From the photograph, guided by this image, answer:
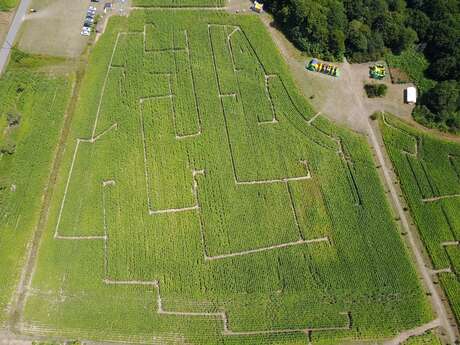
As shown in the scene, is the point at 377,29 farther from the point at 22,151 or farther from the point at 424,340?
the point at 22,151

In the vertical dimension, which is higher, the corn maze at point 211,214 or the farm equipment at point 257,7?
the farm equipment at point 257,7

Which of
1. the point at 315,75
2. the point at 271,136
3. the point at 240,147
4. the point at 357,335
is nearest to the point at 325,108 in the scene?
the point at 315,75

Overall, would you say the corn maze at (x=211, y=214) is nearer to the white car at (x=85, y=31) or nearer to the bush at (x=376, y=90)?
the white car at (x=85, y=31)

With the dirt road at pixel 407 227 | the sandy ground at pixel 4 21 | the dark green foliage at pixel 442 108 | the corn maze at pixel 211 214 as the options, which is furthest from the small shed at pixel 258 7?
the sandy ground at pixel 4 21

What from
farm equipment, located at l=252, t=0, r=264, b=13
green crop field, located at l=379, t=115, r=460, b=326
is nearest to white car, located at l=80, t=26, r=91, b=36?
farm equipment, located at l=252, t=0, r=264, b=13

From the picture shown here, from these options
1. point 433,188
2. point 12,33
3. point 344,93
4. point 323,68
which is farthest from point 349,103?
point 12,33

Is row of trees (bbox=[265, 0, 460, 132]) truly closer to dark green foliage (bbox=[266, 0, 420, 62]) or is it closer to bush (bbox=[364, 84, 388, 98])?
dark green foliage (bbox=[266, 0, 420, 62])
